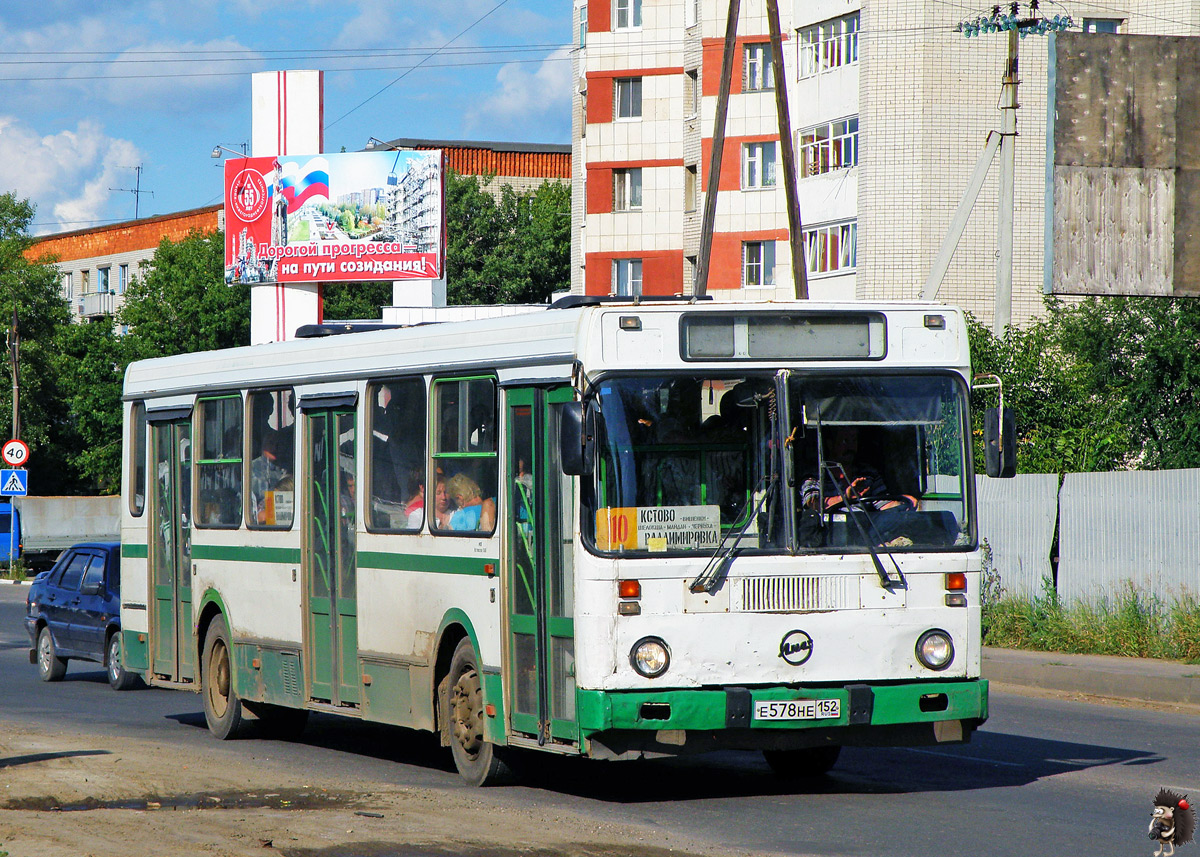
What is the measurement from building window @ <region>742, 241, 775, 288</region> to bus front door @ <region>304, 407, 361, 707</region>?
41.0 m

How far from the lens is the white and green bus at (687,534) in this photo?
9.02m

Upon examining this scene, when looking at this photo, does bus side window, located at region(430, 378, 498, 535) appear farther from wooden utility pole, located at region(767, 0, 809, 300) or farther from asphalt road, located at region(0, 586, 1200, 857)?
wooden utility pole, located at region(767, 0, 809, 300)

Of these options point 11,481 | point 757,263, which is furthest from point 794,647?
point 757,263

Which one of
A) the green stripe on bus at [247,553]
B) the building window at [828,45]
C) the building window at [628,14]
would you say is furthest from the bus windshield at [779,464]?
the building window at [628,14]

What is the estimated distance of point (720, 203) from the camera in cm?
5356

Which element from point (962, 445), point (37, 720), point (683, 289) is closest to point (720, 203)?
point (683, 289)

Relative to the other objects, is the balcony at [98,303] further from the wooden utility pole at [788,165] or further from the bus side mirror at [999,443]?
the bus side mirror at [999,443]

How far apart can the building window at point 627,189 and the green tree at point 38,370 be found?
28.1m

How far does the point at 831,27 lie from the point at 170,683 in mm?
36326

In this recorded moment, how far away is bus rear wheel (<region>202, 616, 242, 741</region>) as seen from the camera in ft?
43.6

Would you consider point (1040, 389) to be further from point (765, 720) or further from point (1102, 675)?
point (765, 720)

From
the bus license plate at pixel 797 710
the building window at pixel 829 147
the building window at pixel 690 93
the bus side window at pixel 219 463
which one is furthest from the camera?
the building window at pixel 690 93

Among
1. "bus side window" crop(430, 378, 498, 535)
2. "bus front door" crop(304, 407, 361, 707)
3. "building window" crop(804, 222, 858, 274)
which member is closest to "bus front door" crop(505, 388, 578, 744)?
"bus side window" crop(430, 378, 498, 535)

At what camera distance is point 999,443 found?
31.4 feet
